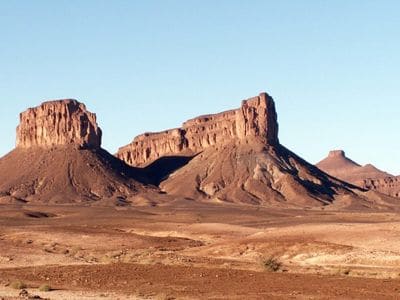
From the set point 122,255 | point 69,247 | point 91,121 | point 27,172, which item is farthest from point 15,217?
point 91,121

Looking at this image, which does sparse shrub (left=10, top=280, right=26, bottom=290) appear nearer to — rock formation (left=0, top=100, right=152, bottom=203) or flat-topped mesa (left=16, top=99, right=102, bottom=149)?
rock formation (left=0, top=100, right=152, bottom=203)

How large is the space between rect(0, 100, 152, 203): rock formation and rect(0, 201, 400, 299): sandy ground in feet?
289

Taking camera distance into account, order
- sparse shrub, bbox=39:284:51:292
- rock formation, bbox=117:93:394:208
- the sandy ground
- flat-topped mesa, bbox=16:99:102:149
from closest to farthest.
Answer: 1. sparse shrub, bbox=39:284:51:292
2. the sandy ground
3. rock formation, bbox=117:93:394:208
4. flat-topped mesa, bbox=16:99:102:149

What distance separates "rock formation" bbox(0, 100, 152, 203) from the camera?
166125 millimetres

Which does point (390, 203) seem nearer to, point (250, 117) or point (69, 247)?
point (250, 117)

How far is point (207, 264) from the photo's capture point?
146 feet

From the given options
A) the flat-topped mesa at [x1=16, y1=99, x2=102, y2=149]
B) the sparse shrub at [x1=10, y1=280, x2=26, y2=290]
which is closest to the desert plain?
the sparse shrub at [x1=10, y1=280, x2=26, y2=290]

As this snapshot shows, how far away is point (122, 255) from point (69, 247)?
9.20 metres

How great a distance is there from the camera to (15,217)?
352 ft

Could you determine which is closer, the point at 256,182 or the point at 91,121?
the point at 256,182

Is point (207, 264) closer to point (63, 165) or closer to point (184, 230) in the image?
point (184, 230)

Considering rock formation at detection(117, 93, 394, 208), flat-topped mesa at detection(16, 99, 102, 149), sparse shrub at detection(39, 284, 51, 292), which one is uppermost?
flat-topped mesa at detection(16, 99, 102, 149)

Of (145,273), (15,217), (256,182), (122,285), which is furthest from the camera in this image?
(256,182)

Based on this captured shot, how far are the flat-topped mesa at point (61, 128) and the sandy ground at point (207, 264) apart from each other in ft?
364
